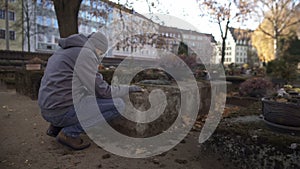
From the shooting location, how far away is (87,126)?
2.60m

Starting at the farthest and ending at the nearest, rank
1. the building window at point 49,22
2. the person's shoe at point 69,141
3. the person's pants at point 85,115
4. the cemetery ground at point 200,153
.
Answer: the building window at point 49,22
the person's shoe at point 69,141
the person's pants at point 85,115
the cemetery ground at point 200,153

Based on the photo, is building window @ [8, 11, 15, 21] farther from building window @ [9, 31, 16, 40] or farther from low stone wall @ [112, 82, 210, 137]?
low stone wall @ [112, 82, 210, 137]

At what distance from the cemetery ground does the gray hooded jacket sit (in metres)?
0.49

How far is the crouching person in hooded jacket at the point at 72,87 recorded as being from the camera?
7.80 feet

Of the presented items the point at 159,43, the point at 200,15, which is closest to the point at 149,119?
the point at 159,43

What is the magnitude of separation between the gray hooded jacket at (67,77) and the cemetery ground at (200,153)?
1.62 feet

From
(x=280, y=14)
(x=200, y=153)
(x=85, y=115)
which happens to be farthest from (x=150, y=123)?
(x=280, y=14)

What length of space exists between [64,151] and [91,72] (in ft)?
3.06

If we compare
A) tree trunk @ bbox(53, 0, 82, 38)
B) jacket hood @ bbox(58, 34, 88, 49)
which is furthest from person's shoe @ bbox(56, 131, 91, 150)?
tree trunk @ bbox(53, 0, 82, 38)

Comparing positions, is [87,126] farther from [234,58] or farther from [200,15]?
[234,58]

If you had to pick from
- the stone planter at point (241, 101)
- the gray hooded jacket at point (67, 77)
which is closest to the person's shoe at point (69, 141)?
the gray hooded jacket at point (67, 77)

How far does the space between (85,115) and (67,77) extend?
1.46 ft

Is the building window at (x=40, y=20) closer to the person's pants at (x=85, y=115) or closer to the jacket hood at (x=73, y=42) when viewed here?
the jacket hood at (x=73, y=42)

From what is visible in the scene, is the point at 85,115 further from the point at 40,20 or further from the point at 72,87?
the point at 40,20
